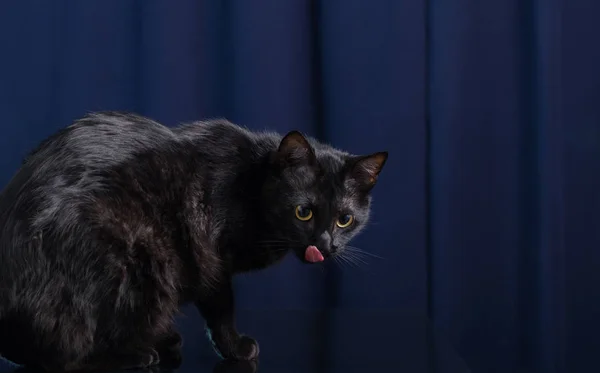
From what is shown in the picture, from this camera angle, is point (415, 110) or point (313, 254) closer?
point (313, 254)

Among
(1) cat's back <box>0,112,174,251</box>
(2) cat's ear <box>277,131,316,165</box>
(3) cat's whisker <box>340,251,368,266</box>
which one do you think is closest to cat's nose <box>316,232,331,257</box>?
(2) cat's ear <box>277,131,316,165</box>

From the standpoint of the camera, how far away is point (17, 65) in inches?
62.0

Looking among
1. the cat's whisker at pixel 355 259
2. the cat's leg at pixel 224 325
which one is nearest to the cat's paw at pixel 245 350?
the cat's leg at pixel 224 325

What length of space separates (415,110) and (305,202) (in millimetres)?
589

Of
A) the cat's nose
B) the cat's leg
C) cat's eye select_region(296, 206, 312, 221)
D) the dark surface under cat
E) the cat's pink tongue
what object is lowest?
the dark surface under cat

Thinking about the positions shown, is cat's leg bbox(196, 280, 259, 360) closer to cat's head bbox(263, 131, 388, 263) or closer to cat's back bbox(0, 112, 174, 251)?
cat's head bbox(263, 131, 388, 263)

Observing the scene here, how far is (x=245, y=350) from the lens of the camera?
109cm

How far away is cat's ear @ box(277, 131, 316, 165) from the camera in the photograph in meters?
1.13

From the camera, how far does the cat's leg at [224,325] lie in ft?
3.60

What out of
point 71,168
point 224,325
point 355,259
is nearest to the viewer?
point 71,168

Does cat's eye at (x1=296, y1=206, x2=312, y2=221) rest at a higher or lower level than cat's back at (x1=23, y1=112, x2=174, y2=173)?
lower

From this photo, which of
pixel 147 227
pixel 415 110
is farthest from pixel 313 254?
pixel 415 110

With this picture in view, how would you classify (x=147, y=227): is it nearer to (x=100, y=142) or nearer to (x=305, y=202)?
(x=100, y=142)

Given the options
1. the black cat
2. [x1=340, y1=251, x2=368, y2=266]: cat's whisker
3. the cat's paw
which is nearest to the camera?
the black cat
